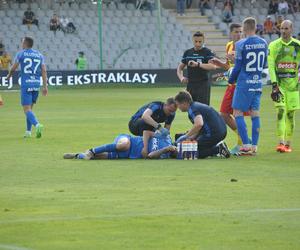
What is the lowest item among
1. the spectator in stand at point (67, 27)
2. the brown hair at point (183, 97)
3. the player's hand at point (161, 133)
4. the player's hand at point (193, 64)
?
the spectator in stand at point (67, 27)

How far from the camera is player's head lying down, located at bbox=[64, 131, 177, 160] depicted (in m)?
16.0

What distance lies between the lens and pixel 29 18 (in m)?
50.3

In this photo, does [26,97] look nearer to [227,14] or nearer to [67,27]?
[67,27]

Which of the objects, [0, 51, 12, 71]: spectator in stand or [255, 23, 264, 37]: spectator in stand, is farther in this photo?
[255, 23, 264, 37]: spectator in stand

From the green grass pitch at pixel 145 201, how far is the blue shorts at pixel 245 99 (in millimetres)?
817

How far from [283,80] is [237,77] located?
927mm

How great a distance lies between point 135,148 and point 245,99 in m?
2.03

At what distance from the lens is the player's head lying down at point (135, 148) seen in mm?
15977

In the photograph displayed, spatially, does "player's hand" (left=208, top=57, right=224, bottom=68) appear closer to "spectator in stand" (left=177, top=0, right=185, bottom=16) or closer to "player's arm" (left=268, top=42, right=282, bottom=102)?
"player's arm" (left=268, top=42, right=282, bottom=102)

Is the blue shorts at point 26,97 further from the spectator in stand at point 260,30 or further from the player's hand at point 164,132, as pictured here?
the spectator in stand at point 260,30

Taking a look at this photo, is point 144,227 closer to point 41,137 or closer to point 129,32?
point 41,137

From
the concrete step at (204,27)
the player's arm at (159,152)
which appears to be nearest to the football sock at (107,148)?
the player's arm at (159,152)

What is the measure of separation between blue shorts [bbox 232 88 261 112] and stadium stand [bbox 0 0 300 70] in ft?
106

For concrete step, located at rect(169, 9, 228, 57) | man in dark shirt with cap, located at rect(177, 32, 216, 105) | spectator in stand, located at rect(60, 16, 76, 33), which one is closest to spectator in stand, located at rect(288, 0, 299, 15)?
concrete step, located at rect(169, 9, 228, 57)
